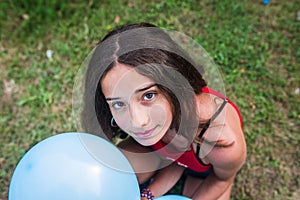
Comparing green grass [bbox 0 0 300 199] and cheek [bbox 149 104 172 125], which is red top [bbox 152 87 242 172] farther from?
green grass [bbox 0 0 300 199]

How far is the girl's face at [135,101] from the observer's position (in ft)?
4.14

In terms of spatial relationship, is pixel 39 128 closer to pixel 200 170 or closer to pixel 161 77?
pixel 200 170

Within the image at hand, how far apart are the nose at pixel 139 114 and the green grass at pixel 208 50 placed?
1.18 m

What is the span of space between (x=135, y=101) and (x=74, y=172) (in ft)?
1.15

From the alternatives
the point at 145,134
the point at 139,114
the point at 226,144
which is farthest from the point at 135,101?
the point at 226,144

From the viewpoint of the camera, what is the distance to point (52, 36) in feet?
9.01

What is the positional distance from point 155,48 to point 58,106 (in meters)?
1.38

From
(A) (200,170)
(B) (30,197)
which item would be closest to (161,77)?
(B) (30,197)

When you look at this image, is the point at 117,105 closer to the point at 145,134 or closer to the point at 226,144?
the point at 145,134

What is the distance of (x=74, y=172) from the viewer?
1363 mm

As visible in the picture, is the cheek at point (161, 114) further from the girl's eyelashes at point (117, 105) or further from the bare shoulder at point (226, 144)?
the bare shoulder at point (226, 144)

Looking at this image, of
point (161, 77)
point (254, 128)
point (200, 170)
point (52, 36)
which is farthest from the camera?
point (52, 36)

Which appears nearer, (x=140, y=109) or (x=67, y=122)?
(x=140, y=109)

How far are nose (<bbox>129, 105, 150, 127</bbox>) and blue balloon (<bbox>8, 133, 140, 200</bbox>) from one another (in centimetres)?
24
